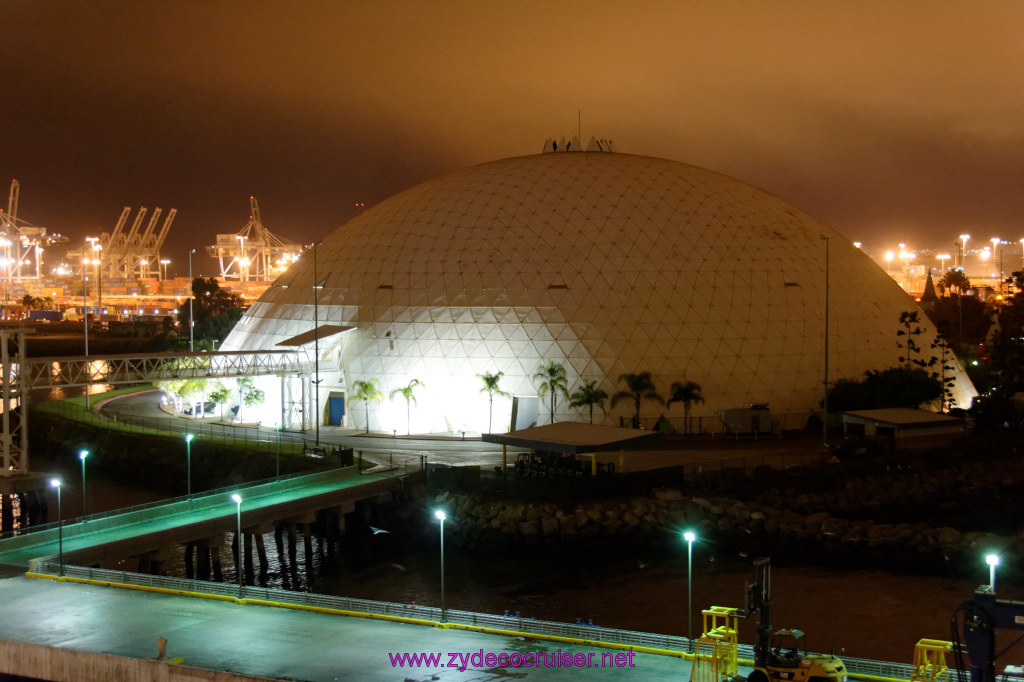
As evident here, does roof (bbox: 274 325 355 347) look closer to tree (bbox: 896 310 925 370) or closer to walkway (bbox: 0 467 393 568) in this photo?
walkway (bbox: 0 467 393 568)

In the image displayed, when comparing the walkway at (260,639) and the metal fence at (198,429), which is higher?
the metal fence at (198,429)

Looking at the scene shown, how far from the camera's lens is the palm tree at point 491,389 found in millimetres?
70875

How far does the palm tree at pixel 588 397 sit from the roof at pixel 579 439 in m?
8.13

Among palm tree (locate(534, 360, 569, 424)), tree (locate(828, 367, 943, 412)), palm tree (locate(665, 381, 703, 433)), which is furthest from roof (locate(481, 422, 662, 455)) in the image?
tree (locate(828, 367, 943, 412))

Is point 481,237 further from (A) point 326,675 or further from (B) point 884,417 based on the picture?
(A) point 326,675

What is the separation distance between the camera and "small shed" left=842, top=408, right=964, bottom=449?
222 feet

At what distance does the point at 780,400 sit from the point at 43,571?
155 feet

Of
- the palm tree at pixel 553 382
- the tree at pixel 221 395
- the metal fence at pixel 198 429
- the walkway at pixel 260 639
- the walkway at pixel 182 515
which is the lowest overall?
the walkway at pixel 260 639

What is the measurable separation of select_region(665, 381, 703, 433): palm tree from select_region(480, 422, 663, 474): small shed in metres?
10.5

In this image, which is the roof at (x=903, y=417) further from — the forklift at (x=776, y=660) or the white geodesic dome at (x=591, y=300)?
the forklift at (x=776, y=660)

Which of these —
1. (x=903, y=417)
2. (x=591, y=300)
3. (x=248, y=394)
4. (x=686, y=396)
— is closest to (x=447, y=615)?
(x=686, y=396)

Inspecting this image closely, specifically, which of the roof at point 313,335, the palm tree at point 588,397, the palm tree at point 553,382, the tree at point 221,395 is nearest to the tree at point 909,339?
the palm tree at point 588,397

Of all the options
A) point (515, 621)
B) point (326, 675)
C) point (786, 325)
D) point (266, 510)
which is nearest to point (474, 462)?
point (266, 510)

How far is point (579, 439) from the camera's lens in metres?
57.8
